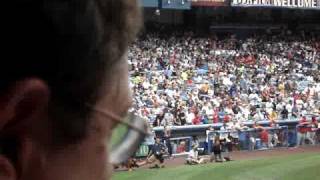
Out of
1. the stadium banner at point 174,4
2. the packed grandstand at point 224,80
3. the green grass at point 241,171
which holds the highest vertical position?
the stadium banner at point 174,4

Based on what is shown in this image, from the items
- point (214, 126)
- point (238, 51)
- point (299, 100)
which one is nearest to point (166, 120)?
point (214, 126)

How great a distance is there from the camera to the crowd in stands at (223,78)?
1688 centimetres

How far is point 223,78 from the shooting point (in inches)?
814

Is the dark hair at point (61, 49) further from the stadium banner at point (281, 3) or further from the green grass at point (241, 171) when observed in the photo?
the stadium banner at point (281, 3)

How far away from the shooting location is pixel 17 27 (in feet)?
2.44

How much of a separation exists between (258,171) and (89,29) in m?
12.2

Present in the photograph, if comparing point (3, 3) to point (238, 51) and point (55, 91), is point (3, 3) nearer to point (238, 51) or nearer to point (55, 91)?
point (55, 91)

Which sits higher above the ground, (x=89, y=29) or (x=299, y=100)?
(x=89, y=29)

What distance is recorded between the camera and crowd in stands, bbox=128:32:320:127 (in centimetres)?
1688

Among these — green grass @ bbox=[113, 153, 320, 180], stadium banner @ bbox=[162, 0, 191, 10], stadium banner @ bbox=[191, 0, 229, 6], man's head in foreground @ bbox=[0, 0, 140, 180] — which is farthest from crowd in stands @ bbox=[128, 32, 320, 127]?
man's head in foreground @ bbox=[0, 0, 140, 180]

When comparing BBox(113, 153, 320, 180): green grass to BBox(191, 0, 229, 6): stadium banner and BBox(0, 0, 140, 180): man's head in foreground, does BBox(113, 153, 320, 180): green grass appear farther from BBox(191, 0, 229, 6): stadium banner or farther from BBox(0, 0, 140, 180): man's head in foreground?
BBox(191, 0, 229, 6): stadium banner

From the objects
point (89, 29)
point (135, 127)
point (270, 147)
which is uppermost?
point (89, 29)

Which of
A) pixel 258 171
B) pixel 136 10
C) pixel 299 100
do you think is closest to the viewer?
pixel 136 10

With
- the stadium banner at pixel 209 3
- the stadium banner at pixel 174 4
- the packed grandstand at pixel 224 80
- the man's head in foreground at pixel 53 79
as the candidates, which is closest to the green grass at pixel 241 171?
the packed grandstand at pixel 224 80
